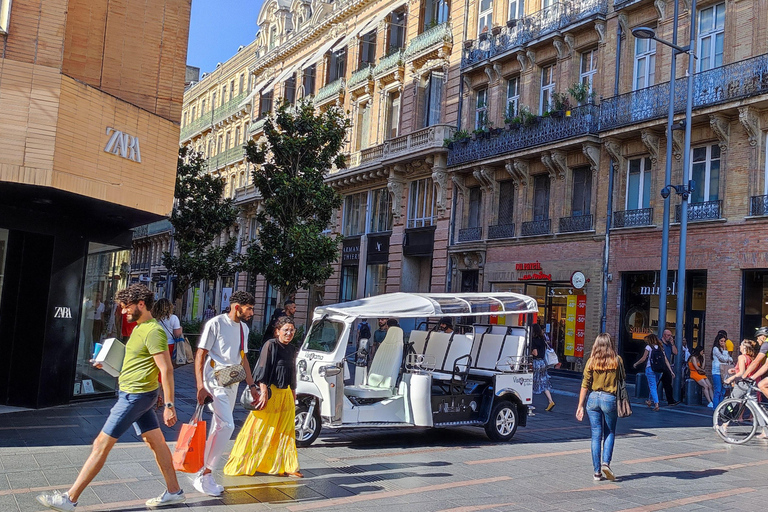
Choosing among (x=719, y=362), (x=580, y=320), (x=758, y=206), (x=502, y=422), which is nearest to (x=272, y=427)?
(x=502, y=422)

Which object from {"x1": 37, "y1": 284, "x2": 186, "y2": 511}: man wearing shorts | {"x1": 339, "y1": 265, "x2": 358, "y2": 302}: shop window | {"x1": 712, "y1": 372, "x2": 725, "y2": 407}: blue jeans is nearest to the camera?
{"x1": 37, "y1": 284, "x2": 186, "y2": 511}: man wearing shorts

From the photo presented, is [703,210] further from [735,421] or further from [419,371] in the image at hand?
[419,371]

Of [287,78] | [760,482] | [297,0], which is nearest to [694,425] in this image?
[760,482]

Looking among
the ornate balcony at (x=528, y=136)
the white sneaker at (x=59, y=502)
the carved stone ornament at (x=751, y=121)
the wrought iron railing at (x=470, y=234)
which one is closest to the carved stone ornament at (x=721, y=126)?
the carved stone ornament at (x=751, y=121)

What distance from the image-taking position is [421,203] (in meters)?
33.5

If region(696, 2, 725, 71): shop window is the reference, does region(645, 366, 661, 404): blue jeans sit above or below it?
below

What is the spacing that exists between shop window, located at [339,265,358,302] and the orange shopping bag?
30.5 metres

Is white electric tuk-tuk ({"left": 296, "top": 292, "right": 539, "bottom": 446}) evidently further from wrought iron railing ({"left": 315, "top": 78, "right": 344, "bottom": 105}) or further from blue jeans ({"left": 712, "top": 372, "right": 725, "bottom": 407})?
wrought iron railing ({"left": 315, "top": 78, "right": 344, "bottom": 105})

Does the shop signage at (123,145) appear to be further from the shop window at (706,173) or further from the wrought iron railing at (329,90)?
the wrought iron railing at (329,90)

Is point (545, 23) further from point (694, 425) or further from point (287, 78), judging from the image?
point (287, 78)

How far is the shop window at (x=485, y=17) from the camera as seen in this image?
30953 millimetres

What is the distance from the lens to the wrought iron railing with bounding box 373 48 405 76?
35344 millimetres

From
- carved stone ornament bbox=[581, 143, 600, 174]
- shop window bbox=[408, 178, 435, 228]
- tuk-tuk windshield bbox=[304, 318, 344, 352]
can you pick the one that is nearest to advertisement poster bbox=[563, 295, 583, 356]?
carved stone ornament bbox=[581, 143, 600, 174]

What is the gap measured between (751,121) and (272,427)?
17.2m
